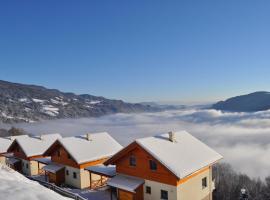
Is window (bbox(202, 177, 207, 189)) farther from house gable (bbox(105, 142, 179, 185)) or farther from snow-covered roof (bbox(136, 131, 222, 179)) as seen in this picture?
house gable (bbox(105, 142, 179, 185))

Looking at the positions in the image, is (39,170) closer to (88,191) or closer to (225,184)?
(88,191)

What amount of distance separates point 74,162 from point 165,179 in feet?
46.7

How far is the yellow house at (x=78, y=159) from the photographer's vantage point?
32594 millimetres

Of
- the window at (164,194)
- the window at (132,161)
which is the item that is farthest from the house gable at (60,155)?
the window at (164,194)

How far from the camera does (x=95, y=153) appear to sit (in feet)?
113

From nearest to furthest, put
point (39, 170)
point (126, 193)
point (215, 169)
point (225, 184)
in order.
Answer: point (126, 193)
point (39, 170)
point (225, 184)
point (215, 169)

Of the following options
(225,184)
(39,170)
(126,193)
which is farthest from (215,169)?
(126,193)

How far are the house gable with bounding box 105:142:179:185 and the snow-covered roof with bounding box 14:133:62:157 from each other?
20.5 metres

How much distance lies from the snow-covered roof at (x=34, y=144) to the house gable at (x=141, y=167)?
A: 20454 millimetres

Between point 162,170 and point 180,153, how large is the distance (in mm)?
3216

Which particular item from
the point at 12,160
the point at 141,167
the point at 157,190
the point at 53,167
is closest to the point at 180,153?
the point at 141,167

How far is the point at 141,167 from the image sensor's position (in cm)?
2522

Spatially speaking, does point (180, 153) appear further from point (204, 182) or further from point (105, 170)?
→ point (105, 170)

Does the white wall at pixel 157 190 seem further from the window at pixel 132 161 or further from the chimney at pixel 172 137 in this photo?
the chimney at pixel 172 137
